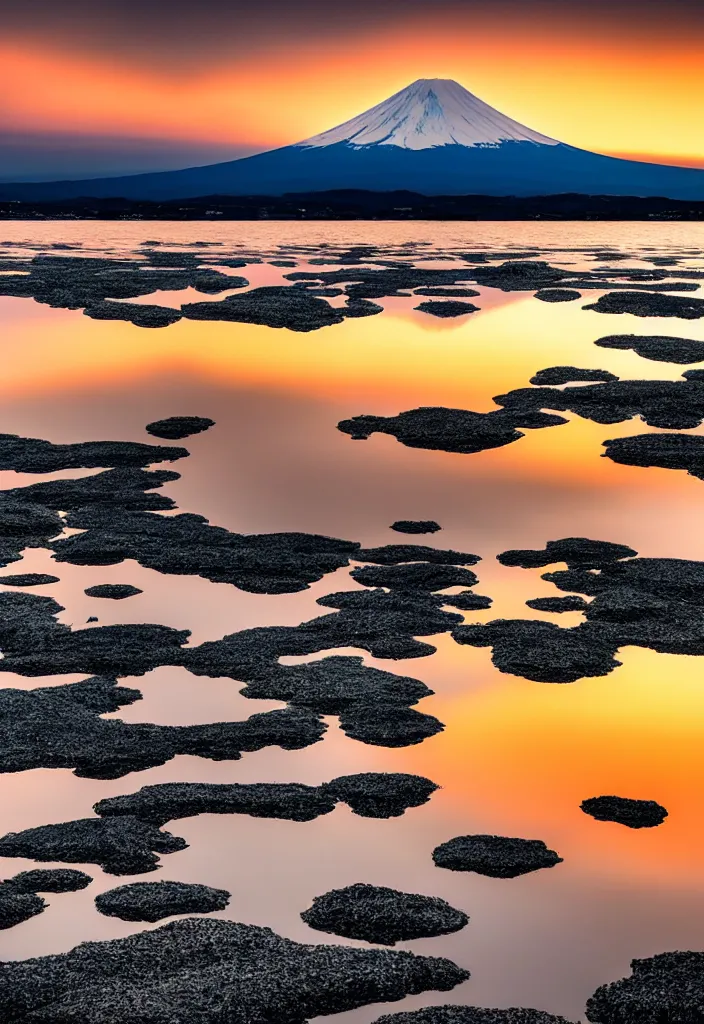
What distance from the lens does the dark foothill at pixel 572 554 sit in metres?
15.5

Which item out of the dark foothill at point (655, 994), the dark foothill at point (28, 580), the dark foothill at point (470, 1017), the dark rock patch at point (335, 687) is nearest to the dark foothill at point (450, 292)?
the dark foothill at point (28, 580)

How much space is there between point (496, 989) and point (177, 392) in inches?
1107

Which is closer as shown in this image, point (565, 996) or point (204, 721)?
point (565, 996)

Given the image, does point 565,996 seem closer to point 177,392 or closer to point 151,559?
point 151,559

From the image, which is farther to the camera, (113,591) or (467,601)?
(113,591)

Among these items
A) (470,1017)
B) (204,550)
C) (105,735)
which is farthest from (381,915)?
(204,550)

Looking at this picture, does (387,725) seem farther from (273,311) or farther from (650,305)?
(650,305)

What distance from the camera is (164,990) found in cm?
Answer: 687

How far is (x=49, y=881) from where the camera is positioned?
7996 millimetres

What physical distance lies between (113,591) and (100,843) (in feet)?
19.3

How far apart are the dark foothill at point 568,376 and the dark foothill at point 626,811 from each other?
23.4m

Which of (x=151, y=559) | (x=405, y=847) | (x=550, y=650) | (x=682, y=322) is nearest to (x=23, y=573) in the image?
(x=151, y=559)

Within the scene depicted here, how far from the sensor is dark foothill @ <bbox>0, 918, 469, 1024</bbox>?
6.73m

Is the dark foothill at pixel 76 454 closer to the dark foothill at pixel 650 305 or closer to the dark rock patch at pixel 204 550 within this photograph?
the dark rock patch at pixel 204 550
